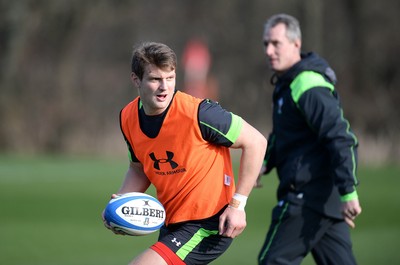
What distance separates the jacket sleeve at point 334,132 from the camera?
602 centimetres

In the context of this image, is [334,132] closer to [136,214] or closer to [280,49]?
[280,49]

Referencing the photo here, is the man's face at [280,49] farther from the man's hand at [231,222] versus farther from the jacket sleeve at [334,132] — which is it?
the man's hand at [231,222]

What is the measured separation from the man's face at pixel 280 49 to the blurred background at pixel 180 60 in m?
16.8

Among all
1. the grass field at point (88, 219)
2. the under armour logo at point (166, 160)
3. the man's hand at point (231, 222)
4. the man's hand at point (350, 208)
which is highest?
the under armour logo at point (166, 160)

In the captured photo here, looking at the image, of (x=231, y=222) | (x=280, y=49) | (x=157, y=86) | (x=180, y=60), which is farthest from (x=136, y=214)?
(x=180, y=60)

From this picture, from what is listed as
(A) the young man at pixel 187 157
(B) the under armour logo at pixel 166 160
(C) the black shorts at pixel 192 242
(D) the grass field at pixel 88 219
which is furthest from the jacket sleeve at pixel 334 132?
(D) the grass field at pixel 88 219

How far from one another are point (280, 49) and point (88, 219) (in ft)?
25.9

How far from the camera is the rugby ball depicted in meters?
5.16

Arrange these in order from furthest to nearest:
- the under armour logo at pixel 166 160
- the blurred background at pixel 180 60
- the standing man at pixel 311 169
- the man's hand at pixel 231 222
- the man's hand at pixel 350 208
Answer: the blurred background at pixel 180 60 < the standing man at pixel 311 169 < the man's hand at pixel 350 208 < the under armour logo at pixel 166 160 < the man's hand at pixel 231 222

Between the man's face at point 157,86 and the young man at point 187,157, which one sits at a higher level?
the man's face at point 157,86

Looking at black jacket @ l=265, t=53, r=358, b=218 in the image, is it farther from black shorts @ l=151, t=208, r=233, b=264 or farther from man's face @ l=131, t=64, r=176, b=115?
man's face @ l=131, t=64, r=176, b=115

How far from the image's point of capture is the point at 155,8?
42344 millimetres

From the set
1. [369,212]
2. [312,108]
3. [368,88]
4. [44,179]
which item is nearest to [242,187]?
[312,108]

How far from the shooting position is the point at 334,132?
6078mm
